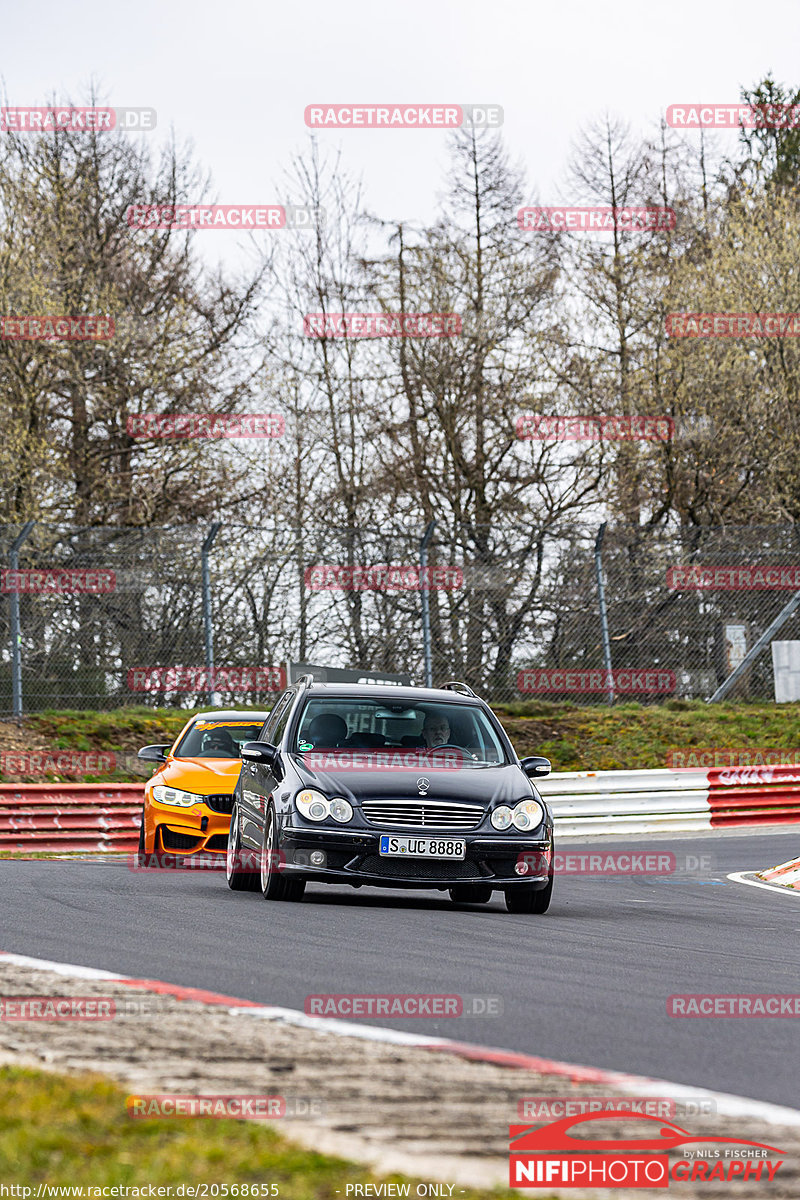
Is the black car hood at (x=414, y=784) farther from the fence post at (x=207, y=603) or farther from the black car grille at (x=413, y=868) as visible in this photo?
the fence post at (x=207, y=603)

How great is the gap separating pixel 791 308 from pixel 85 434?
13.7 m

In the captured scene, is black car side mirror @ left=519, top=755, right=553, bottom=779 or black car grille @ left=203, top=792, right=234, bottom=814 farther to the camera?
black car grille @ left=203, top=792, right=234, bottom=814

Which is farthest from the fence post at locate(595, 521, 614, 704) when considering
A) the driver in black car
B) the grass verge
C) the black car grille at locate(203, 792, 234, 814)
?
the grass verge

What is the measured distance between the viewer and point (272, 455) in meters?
30.7

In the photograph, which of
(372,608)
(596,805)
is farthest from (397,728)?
(372,608)

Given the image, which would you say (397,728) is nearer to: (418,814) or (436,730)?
(436,730)

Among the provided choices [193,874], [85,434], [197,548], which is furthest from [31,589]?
[85,434]

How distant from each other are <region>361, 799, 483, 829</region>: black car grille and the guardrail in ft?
26.1

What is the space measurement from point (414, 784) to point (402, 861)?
0.53 meters

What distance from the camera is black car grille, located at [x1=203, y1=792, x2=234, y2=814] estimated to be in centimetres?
1358

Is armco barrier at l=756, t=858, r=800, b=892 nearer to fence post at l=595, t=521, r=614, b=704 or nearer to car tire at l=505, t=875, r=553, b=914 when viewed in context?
car tire at l=505, t=875, r=553, b=914

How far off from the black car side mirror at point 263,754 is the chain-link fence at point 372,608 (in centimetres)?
978

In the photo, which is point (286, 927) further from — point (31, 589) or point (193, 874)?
point (31, 589)

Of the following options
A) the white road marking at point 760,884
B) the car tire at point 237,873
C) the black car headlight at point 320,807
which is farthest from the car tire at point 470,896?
the white road marking at point 760,884
